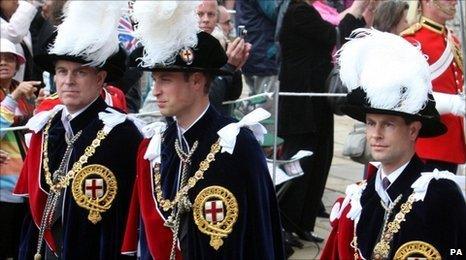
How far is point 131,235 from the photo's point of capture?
5496mm

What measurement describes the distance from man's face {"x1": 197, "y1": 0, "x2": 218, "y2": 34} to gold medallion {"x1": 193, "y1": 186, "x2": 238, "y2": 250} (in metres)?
2.54

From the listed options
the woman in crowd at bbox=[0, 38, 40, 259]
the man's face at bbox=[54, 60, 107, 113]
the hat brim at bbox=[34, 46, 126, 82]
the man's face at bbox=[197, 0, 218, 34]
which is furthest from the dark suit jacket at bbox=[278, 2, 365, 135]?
the man's face at bbox=[54, 60, 107, 113]

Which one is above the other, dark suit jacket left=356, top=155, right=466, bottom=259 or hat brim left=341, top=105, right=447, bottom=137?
hat brim left=341, top=105, right=447, bottom=137

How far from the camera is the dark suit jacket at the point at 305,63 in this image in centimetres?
883

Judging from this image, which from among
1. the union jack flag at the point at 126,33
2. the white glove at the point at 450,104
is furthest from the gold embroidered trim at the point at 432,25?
the union jack flag at the point at 126,33

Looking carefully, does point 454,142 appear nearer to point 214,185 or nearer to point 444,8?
point 444,8

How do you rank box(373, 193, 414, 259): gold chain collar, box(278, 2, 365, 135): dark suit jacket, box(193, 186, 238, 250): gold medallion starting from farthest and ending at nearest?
box(278, 2, 365, 135): dark suit jacket
box(193, 186, 238, 250): gold medallion
box(373, 193, 414, 259): gold chain collar

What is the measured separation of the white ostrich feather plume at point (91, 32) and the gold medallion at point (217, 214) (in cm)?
112

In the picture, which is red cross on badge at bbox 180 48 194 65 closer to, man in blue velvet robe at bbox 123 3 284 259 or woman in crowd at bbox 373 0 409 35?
man in blue velvet robe at bbox 123 3 284 259

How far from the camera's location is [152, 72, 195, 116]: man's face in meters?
A: 5.27

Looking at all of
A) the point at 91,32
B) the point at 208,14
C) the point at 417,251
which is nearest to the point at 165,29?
the point at 91,32

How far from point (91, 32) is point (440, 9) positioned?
8.94 ft

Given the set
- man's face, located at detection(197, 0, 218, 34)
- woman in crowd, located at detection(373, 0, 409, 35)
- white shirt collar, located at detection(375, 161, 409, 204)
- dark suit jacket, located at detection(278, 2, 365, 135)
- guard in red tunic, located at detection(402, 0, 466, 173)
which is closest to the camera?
white shirt collar, located at detection(375, 161, 409, 204)

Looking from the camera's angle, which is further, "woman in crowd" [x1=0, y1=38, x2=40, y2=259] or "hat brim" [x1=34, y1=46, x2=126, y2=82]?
"woman in crowd" [x1=0, y1=38, x2=40, y2=259]
